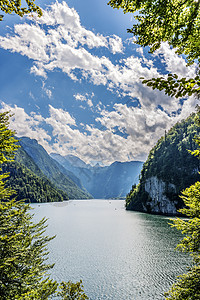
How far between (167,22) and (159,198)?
150 meters

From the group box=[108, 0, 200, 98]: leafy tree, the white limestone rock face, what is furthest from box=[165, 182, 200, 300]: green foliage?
the white limestone rock face

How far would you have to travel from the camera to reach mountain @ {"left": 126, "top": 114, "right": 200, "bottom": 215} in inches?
5359

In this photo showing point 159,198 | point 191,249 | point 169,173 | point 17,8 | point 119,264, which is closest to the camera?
point 17,8

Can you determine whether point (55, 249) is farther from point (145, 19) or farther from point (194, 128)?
point (194, 128)

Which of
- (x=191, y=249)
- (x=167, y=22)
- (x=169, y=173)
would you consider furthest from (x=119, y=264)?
(x=169, y=173)

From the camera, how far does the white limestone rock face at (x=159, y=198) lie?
438ft

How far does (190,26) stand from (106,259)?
4682 centimetres

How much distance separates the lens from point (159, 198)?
5610 inches

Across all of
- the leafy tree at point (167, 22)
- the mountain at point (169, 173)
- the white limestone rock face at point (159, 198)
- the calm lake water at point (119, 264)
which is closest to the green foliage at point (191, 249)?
the leafy tree at point (167, 22)

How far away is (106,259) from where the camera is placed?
41.8 metres

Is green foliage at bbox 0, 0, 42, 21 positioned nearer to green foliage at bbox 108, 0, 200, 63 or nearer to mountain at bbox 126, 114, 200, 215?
green foliage at bbox 108, 0, 200, 63

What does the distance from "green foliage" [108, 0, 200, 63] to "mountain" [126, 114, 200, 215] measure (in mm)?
132361

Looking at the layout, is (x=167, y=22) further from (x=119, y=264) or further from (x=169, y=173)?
(x=169, y=173)

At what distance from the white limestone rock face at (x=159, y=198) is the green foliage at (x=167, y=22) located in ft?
465
